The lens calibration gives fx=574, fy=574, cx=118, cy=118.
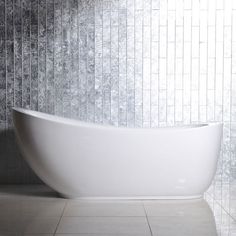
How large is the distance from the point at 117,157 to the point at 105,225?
0.79 m

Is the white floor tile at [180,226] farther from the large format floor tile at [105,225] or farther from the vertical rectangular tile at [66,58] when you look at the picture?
the vertical rectangular tile at [66,58]

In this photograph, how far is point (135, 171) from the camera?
3711 mm

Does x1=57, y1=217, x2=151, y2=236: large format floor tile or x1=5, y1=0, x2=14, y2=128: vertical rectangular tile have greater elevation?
x1=5, y1=0, x2=14, y2=128: vertical rectangular tile

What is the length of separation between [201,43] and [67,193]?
5.67 ft

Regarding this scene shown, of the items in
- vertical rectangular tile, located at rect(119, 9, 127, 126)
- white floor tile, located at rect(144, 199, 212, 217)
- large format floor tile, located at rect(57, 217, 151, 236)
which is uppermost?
vertical rectangular tile, located at rect(119, 9, 127, 126)

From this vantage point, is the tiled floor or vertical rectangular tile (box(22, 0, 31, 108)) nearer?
the tiled floor

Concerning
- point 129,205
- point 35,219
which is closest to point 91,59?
point 129,205

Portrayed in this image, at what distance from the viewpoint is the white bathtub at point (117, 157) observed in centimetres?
368

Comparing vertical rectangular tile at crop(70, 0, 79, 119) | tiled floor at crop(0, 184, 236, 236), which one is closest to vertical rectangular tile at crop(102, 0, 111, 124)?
vertical rectangular tile at crop(70, 0, 79, 119)

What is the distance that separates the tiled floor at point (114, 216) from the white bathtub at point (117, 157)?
0.32 ft

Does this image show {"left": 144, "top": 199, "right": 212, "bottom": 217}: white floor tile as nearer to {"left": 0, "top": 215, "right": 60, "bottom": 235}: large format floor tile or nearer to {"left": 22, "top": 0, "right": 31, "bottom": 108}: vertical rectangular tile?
{"left": 0, "top": 215, "right": 60, "bottom": 235}: large format floor tile

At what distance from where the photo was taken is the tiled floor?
9.25 ft

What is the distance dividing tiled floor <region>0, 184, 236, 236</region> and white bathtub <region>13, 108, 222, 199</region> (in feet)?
0.32

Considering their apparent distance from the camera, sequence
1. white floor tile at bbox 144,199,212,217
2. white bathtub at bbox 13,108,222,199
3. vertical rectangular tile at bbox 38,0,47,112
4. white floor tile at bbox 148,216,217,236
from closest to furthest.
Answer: white floor tile at bbox 148,216,217,236 < white floor tile at bbox 144,199,212,217 < white bathtub at bbox 13,108,222,199 < vertical rectangular tile at bbox 38,0,47,112
